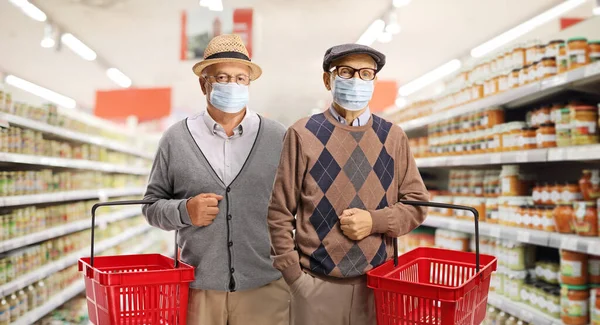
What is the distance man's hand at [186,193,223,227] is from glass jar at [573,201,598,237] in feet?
6.84

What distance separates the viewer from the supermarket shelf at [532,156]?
2766 millimetres

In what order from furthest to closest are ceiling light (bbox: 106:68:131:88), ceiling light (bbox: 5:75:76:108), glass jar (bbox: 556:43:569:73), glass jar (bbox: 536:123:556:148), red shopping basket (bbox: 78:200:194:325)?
ceiling light (bbox: 5:75:76:108) → ceiling light (bbox: 106:68:131:88) → glass jar (bbox: 536:123:556:148) → glass jar (bbox: 556:43:569:73) → red shopping basket (bbox: 78:200:194:325)

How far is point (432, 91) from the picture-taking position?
1612 centimetres

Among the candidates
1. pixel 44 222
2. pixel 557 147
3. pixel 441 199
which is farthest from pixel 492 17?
pixel 44 222

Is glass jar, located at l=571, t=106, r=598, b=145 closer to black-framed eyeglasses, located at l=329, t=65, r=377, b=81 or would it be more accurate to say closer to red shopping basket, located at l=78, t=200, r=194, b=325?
black-framed eyeglasses, located at l=329, t=65, r=377, b=81

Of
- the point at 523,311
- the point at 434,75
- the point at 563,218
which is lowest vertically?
the point at 523,311

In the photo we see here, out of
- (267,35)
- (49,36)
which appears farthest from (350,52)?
(267,35)

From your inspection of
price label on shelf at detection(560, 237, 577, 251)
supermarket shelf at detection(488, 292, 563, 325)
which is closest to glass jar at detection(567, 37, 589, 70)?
price label on shelf at detection(560, 237, 577, 251)

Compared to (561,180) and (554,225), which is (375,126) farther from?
(561,180)

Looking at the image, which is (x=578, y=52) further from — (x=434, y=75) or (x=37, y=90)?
(x=37, y=90)

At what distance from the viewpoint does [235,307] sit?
208cm

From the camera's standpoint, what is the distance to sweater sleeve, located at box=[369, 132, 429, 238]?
Result: 71.7 inches

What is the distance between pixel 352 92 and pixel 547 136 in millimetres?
1931

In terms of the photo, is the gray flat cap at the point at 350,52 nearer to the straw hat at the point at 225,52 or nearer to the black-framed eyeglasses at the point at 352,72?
the black-framed eyeglasses at the point at 352,72
